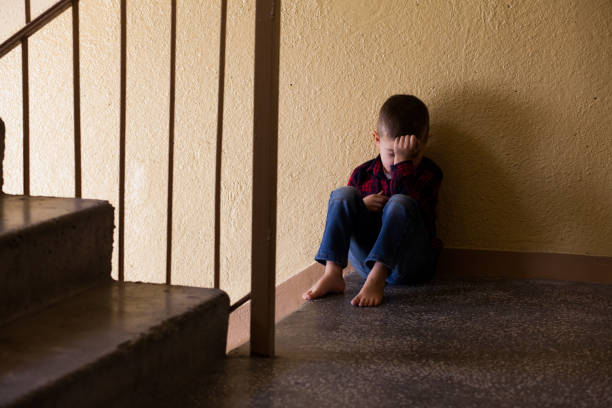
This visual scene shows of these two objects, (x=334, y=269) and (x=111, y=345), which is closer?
(x=111, y=345)

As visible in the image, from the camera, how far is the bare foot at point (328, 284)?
2.15 metres

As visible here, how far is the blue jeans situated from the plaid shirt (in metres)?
0.08

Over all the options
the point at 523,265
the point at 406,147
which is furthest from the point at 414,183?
the point at 523,265

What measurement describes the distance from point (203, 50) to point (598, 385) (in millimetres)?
1807

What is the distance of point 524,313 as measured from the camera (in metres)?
1.97

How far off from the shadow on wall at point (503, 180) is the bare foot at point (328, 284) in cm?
50

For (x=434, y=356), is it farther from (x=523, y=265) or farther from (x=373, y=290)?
(x=523, y=265)

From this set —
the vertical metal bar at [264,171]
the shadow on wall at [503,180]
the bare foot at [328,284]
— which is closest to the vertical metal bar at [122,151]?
the vertical metal bar at [264,171]

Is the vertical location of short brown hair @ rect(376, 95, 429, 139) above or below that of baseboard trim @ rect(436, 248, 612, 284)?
above

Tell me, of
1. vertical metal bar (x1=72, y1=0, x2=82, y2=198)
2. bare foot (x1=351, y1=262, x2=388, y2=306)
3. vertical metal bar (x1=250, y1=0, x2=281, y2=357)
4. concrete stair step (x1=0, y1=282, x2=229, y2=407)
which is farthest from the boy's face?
vertical metal bar (x1=72, y1=0, x2=82, y2=198)

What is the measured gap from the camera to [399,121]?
7.41ft

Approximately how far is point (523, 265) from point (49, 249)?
65.3 inches

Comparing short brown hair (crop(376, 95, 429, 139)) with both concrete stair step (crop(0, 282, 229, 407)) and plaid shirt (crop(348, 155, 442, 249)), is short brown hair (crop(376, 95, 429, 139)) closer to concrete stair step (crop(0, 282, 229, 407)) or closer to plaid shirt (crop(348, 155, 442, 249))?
plaid shirt (crop(348, 155, 442, 249))

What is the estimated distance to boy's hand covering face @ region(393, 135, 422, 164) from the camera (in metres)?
2.27
